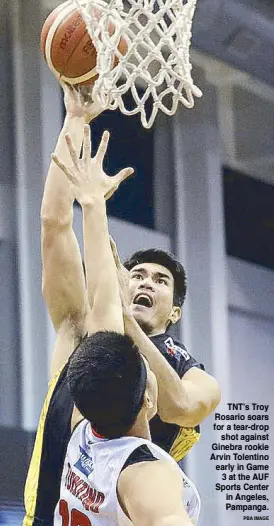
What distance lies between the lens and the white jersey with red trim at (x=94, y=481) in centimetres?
223

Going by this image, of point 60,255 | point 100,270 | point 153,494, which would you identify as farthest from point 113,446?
point 60,255

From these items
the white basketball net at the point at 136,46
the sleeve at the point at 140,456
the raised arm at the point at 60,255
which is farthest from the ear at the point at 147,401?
the white basketball net at the point at 136,46

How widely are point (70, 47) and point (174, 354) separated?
1043 millimetres

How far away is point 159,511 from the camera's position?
204 centimetres

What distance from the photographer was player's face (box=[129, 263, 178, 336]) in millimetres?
3686

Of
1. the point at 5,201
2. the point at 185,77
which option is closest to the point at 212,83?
the point at 5,201

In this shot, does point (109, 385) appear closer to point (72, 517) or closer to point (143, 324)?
point (72, 517)

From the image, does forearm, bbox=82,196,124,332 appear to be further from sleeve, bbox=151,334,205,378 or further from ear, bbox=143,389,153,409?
sleeve, bbox=151,334,205,378

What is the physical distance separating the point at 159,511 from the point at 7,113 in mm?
4313

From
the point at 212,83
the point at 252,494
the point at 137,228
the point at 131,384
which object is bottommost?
the point at 252,494

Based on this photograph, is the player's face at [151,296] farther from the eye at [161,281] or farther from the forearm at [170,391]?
the forearm at [170,391]

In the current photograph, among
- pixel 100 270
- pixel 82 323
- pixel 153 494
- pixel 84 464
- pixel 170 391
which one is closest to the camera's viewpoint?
pixel 153 494

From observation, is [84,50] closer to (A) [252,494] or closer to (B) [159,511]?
(B) [159,511]

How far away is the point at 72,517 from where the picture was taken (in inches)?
92.3
